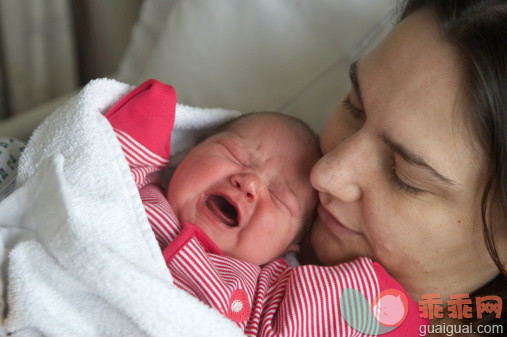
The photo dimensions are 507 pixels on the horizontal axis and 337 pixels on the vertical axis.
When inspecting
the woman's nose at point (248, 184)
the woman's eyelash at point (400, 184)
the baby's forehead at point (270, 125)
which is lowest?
the woman's nose at point (248, 184)

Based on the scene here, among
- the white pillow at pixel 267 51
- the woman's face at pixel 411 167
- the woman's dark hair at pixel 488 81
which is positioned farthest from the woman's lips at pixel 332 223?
the white pillow at pixel 267 51

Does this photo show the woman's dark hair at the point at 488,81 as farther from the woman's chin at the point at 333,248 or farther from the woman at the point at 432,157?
the woman's chin at the point at 333,248

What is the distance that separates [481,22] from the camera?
0.81 m

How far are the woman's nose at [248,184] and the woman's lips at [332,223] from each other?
162 millimetres

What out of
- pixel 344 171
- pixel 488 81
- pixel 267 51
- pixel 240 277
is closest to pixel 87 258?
pixel 240 277

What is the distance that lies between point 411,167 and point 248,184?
13.2 inches

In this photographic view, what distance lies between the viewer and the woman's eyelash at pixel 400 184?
2.79ft

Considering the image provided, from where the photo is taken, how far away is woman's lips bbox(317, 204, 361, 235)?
3.32 feet

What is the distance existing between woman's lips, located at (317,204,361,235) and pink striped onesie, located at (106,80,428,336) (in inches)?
2.5

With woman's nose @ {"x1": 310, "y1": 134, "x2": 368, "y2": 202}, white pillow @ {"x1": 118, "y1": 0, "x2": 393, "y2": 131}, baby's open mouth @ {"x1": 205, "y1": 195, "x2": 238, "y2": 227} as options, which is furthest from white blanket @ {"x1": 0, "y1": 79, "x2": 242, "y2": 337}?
white pillow @ {"x1": 118, "y1": 0, "x2": 393, "y2": 131}

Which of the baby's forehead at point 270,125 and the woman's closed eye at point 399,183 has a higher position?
the woman's closed eye at point 399,183

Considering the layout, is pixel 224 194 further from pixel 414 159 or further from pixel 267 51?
pixel 267 51

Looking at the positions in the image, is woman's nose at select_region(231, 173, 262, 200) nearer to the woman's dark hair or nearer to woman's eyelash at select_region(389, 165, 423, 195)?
woman's eyelash at select_region(389, 165, 423, 195)

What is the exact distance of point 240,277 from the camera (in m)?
0.95
